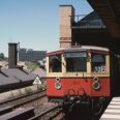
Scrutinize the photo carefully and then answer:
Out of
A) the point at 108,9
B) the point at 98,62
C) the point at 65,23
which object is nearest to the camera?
the point at 108,9

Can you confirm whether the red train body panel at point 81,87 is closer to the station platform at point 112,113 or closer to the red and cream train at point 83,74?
the red and cream train at point 83,74

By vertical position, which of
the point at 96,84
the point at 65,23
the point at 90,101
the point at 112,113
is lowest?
the point at 112,113

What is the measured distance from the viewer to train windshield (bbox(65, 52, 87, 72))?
15945 mm

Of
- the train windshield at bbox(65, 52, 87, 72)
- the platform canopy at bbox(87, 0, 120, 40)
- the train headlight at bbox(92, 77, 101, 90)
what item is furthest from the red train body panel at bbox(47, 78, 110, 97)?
the platform canopy at bbox(87, 0, 120, 40)

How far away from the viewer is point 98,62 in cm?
1603

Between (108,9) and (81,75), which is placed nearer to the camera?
(108,9)

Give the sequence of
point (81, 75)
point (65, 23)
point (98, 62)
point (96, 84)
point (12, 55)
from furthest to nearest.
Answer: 1. point (12, 55)
2. point (65, 23)
3. point (98, 62)
4. point (81, 75)
5. point (96, 84)

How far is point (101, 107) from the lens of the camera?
51.8 feet

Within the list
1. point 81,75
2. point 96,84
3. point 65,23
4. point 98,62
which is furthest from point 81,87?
point 65,23

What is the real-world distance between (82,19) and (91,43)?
11.4ft

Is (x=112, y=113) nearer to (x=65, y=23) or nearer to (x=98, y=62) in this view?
(x=98, y=62)

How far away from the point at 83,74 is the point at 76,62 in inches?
23.9

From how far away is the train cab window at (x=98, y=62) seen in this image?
52.1 ft

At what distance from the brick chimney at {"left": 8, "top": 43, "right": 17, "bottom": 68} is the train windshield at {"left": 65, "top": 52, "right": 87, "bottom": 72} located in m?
28.7
